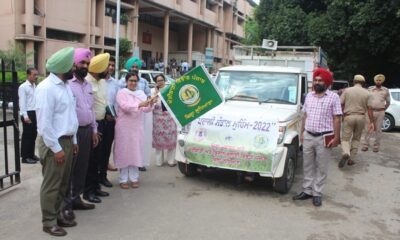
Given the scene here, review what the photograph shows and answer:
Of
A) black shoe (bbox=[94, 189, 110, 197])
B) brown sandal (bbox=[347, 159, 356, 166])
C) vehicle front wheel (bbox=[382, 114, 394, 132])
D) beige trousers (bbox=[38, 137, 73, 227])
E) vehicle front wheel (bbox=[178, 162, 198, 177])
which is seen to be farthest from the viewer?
vehicle front wheel (bbox=[382, 114, 394, 132])

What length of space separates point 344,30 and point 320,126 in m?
16.1

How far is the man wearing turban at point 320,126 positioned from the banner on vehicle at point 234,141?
485 mm

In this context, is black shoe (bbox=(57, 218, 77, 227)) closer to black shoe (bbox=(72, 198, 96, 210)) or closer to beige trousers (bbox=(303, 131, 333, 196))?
black shoe (bbox=(72, 198, 96, 210))

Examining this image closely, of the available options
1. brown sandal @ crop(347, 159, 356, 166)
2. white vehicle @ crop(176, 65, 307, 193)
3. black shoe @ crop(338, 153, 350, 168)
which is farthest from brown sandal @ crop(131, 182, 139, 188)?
brown sandal @ crop(347, 159, 356, 166)

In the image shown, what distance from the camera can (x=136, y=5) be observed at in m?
33.8

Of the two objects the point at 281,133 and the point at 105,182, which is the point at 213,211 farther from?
the point at 105,182

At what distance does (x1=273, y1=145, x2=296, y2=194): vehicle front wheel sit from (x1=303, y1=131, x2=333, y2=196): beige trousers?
25 centimetres

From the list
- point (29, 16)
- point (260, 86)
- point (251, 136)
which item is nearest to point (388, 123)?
point (260, 86)

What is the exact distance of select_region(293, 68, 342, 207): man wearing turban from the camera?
19.5ft

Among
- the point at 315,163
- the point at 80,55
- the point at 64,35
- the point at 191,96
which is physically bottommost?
the point at 315,163

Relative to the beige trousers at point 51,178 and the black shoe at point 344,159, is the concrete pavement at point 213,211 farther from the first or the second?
the black shoe at point 344,159

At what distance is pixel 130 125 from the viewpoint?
622 centimetres

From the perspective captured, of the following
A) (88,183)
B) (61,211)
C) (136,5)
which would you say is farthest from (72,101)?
(136,5)

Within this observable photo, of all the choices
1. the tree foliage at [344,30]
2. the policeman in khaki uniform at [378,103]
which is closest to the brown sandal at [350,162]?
the policeman in khaki uniform at [378,103]
